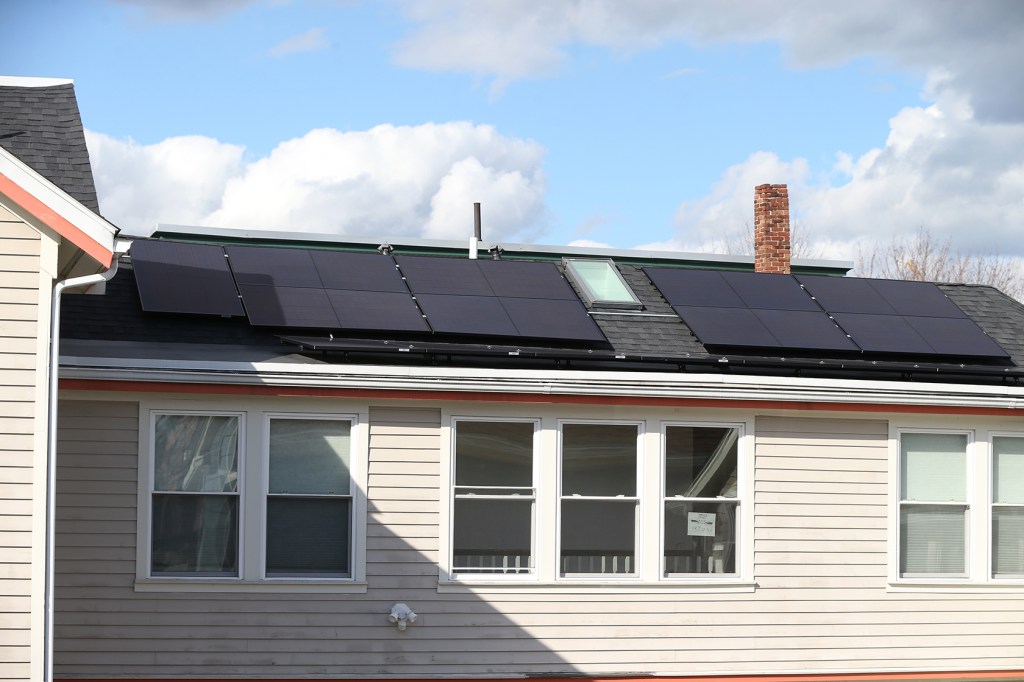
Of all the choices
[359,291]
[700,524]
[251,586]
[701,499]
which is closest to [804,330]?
[701,499]

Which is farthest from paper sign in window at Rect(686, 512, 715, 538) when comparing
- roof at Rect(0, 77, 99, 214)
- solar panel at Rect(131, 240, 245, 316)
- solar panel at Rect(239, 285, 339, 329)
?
roof at Rect(0, 77, 99, 214)

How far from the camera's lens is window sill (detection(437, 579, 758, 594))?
38.1 ft

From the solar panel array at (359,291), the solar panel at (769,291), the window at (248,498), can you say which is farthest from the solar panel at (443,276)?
the solar panel at (769,291)

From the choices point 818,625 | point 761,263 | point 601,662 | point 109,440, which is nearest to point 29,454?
point 109,440

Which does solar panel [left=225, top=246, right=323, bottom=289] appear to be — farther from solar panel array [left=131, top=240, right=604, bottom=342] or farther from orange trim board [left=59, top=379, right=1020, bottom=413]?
orange trim board [left=59, top=379, right=1020, bottom=413]

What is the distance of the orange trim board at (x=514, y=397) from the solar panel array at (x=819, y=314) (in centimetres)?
80

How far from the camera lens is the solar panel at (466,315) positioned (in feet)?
39.8

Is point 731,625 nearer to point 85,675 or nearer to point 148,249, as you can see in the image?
point 85,675

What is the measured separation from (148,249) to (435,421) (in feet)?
12.3

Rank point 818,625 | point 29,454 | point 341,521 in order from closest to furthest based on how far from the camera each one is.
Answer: point 29,454
point 341,521
point 818,625

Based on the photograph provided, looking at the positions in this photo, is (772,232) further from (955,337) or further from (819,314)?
(955,337)

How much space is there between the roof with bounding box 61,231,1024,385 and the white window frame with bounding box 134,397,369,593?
46 cm

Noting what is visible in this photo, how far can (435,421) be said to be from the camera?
1166cm

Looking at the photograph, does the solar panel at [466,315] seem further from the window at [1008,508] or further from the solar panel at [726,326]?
the window at [1008,508]
